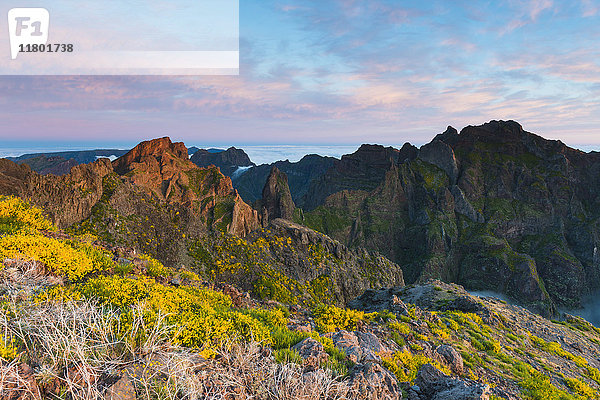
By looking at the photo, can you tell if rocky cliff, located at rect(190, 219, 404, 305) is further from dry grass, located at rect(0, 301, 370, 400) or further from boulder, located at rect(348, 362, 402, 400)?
dry grass, located at rect(0, 301, 370, 400)

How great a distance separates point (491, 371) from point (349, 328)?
790 centimetres

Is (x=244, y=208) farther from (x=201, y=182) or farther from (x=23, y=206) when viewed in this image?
(x=23, y=206)

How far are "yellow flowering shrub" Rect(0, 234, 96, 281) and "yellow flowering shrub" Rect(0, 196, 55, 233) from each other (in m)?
3.87

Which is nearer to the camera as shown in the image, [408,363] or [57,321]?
[57,321]

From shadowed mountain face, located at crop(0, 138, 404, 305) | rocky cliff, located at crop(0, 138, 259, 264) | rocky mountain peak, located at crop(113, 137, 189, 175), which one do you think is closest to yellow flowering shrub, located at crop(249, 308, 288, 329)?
shadowed mountain face, located at crop(0, 138, 404, 305)

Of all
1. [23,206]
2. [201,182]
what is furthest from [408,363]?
[201,182]

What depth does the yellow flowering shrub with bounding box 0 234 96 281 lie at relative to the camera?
10297 mm

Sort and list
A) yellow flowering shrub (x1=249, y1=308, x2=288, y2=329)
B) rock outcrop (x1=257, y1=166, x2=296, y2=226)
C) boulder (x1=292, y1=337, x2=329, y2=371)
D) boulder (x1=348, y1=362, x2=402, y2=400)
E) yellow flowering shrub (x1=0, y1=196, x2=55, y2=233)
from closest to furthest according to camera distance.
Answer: boulder (x1=348, y1=362, x2=402, y2=400) < boulder (x1=292, y1=337, x2=329, y2=371) < yellow flowering shrub (x1=249, y1=308, x2=288, y2=329) < yellow flowering shrub (x1=0, y1=196, x2=55, y2=233) < rock outcrop (x1=257, y1=166, x2=296, y2=226)

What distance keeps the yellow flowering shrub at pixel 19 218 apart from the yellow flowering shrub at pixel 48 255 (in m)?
3.87

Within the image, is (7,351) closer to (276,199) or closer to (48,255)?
(48,255)

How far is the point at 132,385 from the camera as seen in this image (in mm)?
5516

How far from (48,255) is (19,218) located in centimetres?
687

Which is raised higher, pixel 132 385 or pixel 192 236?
pixel 132 385

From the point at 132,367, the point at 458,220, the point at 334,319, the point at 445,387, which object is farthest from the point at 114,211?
the point at 458,220
